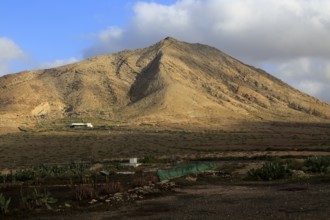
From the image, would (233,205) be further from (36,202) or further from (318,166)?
(318,166)

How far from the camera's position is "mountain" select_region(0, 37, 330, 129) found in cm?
9894

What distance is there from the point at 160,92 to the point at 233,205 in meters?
91.9

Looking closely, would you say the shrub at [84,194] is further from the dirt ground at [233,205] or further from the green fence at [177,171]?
the green fence at [177,171]

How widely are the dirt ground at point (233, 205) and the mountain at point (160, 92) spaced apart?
71.1 m

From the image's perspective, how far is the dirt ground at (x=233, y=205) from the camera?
1164 centimetres

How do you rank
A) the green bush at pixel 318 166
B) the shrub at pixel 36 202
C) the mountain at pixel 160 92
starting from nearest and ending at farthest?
the shrub at pixel 36 202 < the green bush at pixel 318 166 < the mountain at pixel 160 92

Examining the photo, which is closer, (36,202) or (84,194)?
(36,202)

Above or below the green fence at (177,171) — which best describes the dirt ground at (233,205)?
below

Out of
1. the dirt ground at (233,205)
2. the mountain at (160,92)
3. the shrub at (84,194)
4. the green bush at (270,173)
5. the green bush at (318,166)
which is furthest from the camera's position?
the mountain at (160,92)

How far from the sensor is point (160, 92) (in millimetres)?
104938

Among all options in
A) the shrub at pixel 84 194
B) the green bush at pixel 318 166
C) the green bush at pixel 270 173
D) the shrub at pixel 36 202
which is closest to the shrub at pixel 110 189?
the shrub at pixel 84 194

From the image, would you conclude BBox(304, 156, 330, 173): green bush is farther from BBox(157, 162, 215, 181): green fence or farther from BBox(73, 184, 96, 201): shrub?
BBox(73, 184, 96, 201): shrub

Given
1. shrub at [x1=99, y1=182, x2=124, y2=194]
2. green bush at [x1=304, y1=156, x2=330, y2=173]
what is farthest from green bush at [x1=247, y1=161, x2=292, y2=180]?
shrub at [x1=99, y1=182, x2=124, y2=194]

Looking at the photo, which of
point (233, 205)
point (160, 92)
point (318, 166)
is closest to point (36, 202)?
point (233, 205)
